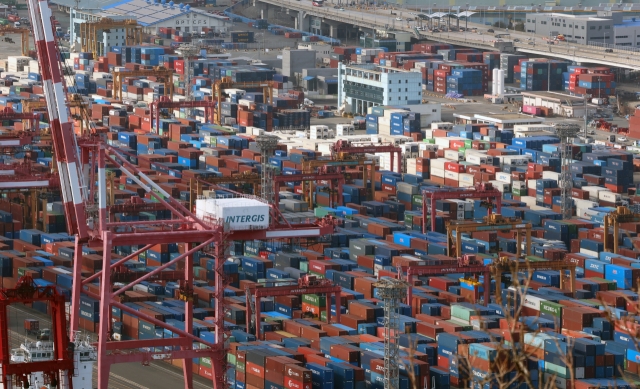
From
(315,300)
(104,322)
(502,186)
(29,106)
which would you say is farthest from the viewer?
(29,106)

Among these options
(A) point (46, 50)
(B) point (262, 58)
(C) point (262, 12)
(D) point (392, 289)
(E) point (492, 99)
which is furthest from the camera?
(C) point (262, 12)

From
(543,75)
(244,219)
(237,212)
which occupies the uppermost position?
(237,212)

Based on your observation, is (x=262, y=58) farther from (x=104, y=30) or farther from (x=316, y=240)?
(x=316, y=240)

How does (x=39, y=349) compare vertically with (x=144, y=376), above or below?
above

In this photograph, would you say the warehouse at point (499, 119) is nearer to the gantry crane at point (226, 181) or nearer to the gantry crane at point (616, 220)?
the gantry crane at point (226, 181)

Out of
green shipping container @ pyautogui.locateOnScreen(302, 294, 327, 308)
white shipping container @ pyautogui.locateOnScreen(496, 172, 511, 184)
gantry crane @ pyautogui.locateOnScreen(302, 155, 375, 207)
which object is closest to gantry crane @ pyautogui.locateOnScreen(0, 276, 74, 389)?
green shipping container @ pyautogui.locateOnScreen(302, 294, 327, 308)

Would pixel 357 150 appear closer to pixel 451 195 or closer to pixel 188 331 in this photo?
pixel 451 195

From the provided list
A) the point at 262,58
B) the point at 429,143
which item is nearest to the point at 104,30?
the point at 262,58

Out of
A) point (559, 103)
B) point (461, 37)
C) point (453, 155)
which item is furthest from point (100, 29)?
point (453, 155)

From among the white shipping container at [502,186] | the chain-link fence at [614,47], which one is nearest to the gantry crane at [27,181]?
Answer: the white shipping container at [502,186]
